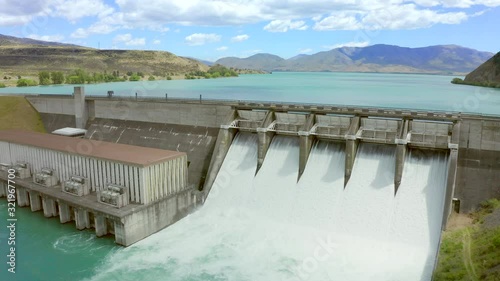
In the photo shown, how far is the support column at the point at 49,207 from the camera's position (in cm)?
2447

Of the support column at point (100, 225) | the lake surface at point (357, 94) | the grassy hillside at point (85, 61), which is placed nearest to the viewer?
the support column at point (100, 225)

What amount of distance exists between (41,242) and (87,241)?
260cm

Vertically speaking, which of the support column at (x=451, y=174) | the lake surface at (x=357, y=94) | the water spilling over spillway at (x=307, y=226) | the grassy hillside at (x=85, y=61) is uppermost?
the grassy hillside at (x=85, y=61)

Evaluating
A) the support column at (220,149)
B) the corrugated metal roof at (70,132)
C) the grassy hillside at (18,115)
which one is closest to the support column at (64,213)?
the support column at (220,149)

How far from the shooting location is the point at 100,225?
21797 mm

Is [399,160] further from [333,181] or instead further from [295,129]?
[295,129]

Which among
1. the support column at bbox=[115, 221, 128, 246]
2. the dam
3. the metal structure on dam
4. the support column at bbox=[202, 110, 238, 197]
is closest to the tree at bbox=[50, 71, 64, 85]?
the metal structure on dam

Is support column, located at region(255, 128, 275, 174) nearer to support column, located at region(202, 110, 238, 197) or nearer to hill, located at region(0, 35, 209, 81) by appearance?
support column, located at region(202, 110, 238, 197)

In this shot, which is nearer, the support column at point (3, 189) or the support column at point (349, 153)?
the support column at point (349, 153)

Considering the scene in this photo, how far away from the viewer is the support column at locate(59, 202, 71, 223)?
77.2ft

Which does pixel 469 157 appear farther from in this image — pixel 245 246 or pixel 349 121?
pixel 245 246

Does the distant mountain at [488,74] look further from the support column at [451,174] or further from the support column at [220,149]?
the support column at [220,149]

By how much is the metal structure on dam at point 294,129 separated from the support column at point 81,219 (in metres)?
7.15

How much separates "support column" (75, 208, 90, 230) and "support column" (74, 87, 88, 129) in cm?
1787
